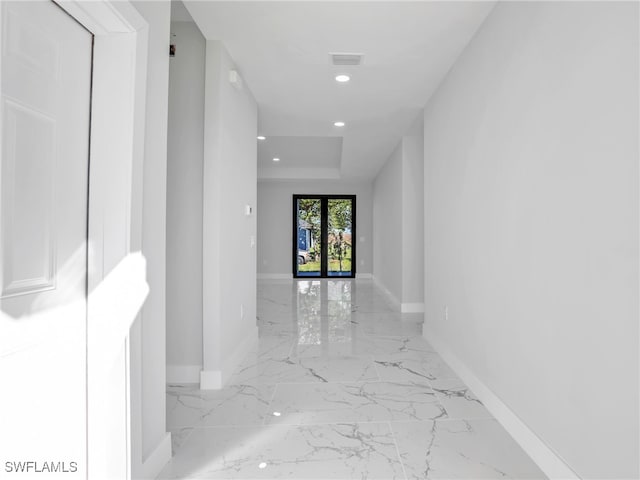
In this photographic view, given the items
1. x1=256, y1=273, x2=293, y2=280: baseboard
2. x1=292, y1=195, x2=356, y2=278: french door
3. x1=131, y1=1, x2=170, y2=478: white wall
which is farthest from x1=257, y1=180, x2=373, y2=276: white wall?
x1=131, y1=1, x2=170, y2=478: white wall

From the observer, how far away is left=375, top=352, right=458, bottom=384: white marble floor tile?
9.28 ft

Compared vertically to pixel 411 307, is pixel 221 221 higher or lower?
higher

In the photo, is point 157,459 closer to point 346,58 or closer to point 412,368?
point 412,368

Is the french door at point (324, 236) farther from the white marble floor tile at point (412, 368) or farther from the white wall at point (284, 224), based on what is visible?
the white marble floor tile at point (412, 368)

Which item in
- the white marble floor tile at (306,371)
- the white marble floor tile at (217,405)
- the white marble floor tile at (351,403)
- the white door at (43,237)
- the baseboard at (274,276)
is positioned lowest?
the white marble floor tile at (217,405)

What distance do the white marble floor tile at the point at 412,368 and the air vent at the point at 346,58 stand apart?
244 centimetres

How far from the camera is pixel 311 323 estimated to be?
470 centimetres

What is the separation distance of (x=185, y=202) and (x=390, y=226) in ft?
14.8

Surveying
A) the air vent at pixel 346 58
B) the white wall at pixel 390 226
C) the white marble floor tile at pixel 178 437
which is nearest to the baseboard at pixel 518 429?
the white marble floor tile at pixel 178 437

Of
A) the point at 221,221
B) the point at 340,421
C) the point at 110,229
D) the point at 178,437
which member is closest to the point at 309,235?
the point at 221,221

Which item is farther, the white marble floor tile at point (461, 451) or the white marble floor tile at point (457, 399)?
the white marble floor tile at point (457, 399)

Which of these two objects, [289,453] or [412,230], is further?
[412,230]

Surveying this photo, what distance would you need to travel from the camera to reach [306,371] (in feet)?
9.77

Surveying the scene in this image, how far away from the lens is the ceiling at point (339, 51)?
231cm
